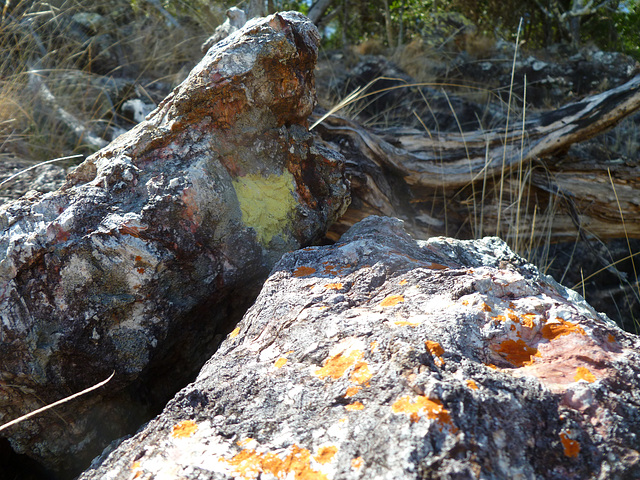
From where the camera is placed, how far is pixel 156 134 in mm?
1763

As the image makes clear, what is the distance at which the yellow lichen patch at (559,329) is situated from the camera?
118cm

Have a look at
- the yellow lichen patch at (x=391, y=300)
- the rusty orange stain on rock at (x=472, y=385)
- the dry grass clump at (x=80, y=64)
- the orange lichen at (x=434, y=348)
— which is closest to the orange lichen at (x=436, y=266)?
the yellow lichen patch at (x=391, y=300)

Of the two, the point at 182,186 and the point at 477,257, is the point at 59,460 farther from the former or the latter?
the point at 477,257

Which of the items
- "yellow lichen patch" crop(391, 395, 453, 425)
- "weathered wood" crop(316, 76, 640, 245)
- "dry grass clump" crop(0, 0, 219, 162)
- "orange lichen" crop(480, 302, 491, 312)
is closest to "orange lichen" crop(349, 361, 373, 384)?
"yellow lichen patch" crop(391, 395, 453, 425)

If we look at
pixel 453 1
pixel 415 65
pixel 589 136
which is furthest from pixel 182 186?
pixel 453 1

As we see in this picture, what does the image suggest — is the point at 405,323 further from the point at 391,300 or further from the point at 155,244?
the point at 155,244

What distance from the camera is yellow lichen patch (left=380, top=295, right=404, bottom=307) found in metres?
1.37

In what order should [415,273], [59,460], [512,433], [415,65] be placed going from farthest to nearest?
1. [415,65]
2. [59,460]
3. [415,273]
4. [512,433]

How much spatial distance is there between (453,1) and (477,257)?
719 centimetres

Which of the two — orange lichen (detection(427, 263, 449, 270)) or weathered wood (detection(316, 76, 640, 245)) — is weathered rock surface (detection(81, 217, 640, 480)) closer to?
orange lichen (detection(427, 263, 449, 270))

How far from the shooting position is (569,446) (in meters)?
0.93

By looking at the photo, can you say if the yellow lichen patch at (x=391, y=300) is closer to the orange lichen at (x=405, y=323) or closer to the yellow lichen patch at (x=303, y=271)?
the orange lichen at (x=405, y=323)

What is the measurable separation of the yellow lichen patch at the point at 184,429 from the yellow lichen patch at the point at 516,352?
28.5 inches

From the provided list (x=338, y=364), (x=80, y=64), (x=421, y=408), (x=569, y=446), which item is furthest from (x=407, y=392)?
(x=80, y=64)
